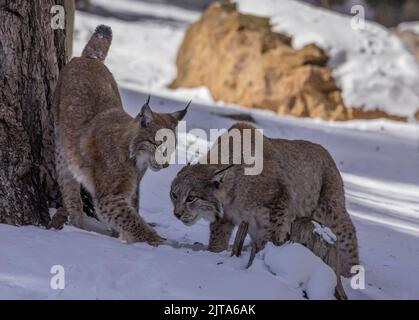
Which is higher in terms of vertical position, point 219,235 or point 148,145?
point 148,145

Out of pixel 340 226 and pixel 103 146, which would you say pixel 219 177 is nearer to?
pixel 103 146

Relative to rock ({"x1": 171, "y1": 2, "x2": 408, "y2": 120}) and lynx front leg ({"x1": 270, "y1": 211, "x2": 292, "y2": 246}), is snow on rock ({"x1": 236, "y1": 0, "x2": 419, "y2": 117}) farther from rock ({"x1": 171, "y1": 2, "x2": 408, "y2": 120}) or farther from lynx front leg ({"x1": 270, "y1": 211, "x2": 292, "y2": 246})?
lynx front leg ({"x1": 270, "y1": 211, "x2": 292, "y2": 246})

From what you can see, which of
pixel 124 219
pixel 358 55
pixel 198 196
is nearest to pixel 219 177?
pixel 198 196

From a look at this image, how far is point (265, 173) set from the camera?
5.35 metres

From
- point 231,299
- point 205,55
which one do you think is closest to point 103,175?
point 231,299

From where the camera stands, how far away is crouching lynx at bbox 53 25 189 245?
5477 millimetres

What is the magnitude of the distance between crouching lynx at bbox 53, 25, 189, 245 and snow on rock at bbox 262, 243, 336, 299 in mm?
1093

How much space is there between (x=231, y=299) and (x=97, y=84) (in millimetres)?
2344

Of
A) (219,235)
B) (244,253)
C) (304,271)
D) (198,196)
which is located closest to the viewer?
(304,271)

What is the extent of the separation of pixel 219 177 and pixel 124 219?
663mm

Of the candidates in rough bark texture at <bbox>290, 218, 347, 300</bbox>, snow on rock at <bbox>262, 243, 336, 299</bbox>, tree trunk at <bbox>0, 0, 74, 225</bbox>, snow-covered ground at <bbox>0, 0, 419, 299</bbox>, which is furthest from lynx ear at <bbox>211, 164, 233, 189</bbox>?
tree trunk at <bbox>0, 0, 74, 225</bbox>

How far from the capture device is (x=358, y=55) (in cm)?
1316

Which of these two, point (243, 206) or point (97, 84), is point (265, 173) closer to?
point (243, 206)

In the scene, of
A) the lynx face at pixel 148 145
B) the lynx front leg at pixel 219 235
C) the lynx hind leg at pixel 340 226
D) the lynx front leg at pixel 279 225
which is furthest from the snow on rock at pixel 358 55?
the lynx front leg at pixel 279 225
